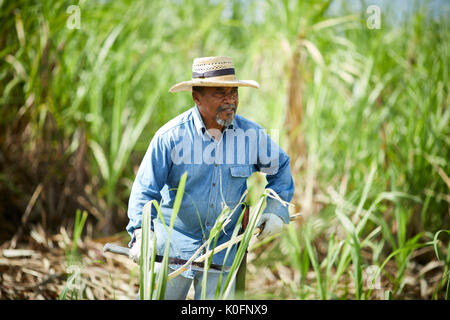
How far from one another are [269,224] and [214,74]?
0.57 metres

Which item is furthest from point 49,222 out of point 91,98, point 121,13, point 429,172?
point 429,172

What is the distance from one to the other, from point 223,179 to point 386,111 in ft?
5.19

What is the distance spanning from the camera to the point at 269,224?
1.54 m

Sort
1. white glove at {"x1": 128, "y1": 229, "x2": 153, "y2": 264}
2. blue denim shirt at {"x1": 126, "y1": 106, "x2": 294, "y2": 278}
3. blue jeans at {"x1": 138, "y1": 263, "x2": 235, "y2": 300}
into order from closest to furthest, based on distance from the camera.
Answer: white glove at {"x1": 128, "y1": 229, "x2": 153, "y2": 264}, blue denim shirt at {"x1": 126, "y1": 106, "x2": 294, "y2": 278}, blue jeans at {"x1": 138, "y1": 263, "x2": 235, "y2": 300}

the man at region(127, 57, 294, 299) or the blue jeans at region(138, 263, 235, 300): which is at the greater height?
the man at region(127, 57, 294, 299)

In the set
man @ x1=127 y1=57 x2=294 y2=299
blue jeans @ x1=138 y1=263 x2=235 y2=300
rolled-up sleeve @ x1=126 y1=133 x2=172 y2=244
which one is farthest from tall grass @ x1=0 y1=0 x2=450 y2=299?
rolled-up sleeve @ x1=126 y1=133 x2=172 y2=244

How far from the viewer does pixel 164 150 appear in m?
1.51

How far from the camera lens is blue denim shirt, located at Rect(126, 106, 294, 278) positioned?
1512 millimetres

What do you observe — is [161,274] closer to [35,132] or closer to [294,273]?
[294,273]

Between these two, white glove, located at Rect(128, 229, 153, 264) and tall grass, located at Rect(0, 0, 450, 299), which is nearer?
white glove, located at Rect(128, 229, 153, 264)

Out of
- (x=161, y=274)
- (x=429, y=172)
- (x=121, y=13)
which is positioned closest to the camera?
(x=161, y=274)

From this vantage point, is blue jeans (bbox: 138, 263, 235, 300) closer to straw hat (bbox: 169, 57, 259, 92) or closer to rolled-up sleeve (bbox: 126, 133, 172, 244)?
rolled-up sleeve (bbox: 126, 133, 172, 244)

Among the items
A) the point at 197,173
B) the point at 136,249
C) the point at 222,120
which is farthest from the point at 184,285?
the point at 222,120

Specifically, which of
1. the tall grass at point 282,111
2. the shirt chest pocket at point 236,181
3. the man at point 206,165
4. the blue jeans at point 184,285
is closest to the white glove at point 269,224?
the man at point 206,165
